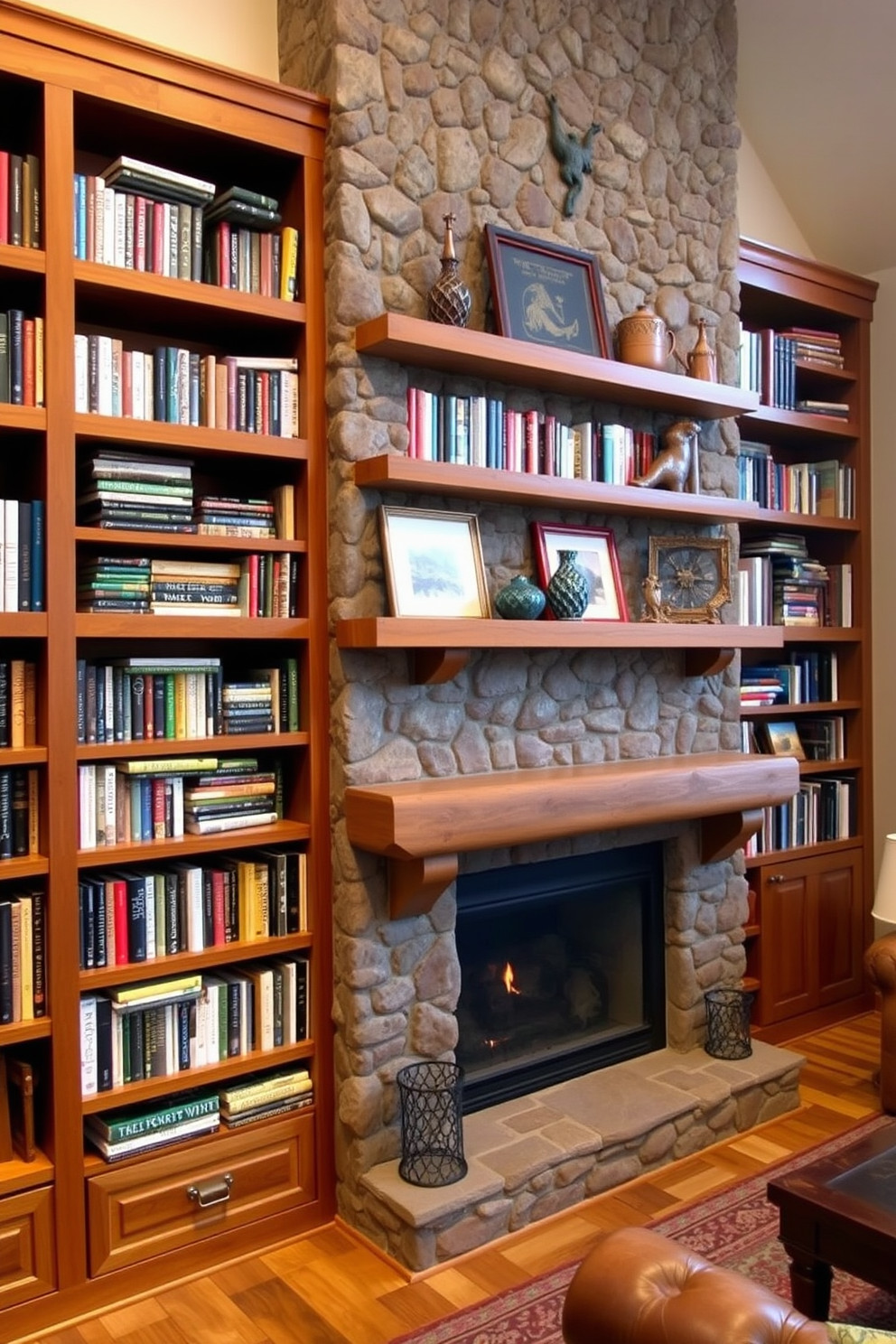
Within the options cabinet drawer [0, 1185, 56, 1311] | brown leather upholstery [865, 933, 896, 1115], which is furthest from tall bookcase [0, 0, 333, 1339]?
brown leather upholstery [865, 933, 896, 1115]

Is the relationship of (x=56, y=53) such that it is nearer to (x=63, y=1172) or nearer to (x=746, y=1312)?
(x=63, y=1172)

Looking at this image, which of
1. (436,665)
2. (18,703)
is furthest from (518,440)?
(18,703)

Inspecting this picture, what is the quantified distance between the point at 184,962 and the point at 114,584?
0.89 metres

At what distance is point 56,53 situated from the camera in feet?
7.65

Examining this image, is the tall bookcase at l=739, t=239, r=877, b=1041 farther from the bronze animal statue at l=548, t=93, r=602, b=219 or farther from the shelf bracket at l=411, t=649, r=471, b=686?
the shelf bracket at l=411, t=649, r=471, b=686

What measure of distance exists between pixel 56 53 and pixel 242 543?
1.11m

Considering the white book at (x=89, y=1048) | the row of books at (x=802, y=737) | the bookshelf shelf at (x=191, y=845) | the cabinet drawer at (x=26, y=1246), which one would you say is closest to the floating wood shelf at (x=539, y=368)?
the bookshelf shelf at (x=191, y=845)

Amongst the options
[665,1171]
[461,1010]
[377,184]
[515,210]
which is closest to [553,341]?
[515,210]

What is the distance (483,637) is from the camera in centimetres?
271

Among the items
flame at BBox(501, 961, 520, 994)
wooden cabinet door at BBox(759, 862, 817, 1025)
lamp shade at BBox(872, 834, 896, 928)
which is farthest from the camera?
wooden cabinet door at BBox(759, 862, 817, 1025)

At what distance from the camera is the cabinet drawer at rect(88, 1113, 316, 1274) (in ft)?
8.00

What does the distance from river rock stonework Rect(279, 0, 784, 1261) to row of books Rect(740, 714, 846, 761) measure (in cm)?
60

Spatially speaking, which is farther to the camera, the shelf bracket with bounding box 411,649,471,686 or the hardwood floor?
the shelf bracket with bounding box 411,649,471,686

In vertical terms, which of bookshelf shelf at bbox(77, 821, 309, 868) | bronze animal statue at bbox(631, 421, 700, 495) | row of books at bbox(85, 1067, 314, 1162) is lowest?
row of books at bbox(85, 1067, 314, 1162)
